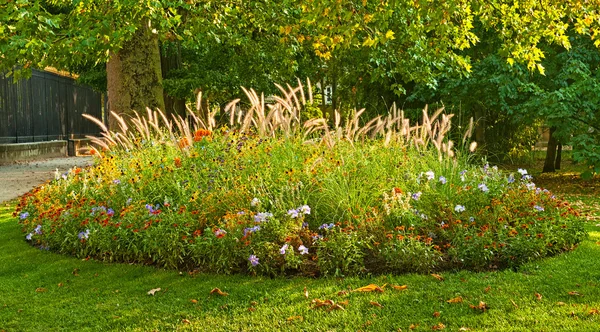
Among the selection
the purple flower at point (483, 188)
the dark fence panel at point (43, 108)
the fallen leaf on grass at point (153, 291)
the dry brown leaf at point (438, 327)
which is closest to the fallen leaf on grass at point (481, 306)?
the dry brown leaf at point (438, 327)

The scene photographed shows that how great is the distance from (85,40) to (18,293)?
3.23 m

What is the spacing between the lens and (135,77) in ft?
32.0

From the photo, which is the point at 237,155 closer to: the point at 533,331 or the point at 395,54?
the point at 533,331

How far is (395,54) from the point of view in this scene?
40.0 ft

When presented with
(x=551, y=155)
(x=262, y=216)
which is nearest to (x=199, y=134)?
(x=262, y=216)

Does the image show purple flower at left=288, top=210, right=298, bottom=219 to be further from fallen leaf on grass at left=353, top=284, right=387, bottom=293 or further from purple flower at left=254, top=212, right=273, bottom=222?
fallen leaf on grass at left=353, top=284, right=387, bottom=293

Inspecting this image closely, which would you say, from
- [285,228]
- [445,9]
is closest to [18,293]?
[285,228]

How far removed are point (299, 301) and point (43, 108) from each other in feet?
66.8

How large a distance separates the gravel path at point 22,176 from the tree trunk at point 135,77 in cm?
315

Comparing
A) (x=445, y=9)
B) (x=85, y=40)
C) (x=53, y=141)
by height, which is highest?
(x=445, y=9)

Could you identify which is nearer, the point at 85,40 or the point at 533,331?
the point at 533,331

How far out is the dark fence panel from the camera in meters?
19.4

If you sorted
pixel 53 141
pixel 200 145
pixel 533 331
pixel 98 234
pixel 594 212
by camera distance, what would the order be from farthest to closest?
pixel 53 141, pixel 594 212, pixel 200 145, pixel 98 234, pixel 533 331

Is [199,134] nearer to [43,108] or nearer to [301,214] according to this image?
[301,214]
